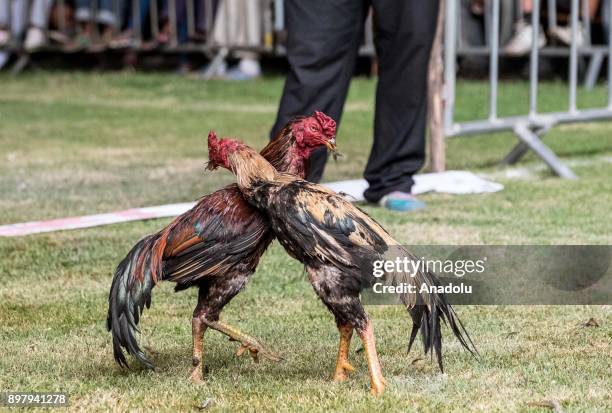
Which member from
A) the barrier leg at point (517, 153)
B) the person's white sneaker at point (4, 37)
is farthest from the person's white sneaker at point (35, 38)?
the barrier leg at point (517, 153)

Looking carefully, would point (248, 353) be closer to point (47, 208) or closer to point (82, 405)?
point (82, 405)

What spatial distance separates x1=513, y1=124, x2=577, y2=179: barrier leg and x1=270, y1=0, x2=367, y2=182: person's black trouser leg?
1.66 m

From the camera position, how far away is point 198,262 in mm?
3637

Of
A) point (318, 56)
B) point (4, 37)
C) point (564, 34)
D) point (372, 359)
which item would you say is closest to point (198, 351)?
point (372, 359)

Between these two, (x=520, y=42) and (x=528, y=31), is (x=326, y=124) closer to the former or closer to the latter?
(x=520, y=42)

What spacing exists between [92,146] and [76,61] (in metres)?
7.64

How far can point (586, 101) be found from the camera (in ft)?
36.0

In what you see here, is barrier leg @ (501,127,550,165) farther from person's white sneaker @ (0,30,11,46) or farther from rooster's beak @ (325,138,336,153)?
person's white sneaker @ (0,30,11,46)

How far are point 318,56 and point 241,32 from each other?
321 inches

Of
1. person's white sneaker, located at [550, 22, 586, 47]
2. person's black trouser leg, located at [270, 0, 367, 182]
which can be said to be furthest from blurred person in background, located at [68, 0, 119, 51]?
person's black trouser leg, located at [270, 0, 367, 182]

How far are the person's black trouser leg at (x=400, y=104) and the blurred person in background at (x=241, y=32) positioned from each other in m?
7.62

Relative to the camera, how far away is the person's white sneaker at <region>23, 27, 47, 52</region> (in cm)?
1572

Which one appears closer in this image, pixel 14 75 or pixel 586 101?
pixel 586 101

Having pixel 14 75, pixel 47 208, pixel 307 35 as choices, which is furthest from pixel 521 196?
pixel 14 75
